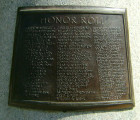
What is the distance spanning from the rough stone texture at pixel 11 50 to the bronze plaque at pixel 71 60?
5.3 inches

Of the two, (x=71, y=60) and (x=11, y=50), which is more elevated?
(x=11, y=50)

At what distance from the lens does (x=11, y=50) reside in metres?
2.67

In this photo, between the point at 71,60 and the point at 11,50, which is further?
the point at 11,50

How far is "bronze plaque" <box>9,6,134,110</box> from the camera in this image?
242cm

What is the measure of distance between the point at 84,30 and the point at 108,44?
0.44 metres

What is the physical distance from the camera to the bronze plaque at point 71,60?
242cm

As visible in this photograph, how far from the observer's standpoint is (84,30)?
2584 millimetres

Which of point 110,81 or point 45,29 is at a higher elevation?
point 45,29

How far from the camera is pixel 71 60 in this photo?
8.18 feet

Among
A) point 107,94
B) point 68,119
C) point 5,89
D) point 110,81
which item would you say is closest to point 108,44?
point 110,81

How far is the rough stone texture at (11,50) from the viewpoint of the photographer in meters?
2.45

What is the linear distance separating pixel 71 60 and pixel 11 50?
1.01 m

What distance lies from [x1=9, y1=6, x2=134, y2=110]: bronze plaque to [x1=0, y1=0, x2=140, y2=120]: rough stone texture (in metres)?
0.14

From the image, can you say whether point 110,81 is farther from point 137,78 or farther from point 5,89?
point 5,89
